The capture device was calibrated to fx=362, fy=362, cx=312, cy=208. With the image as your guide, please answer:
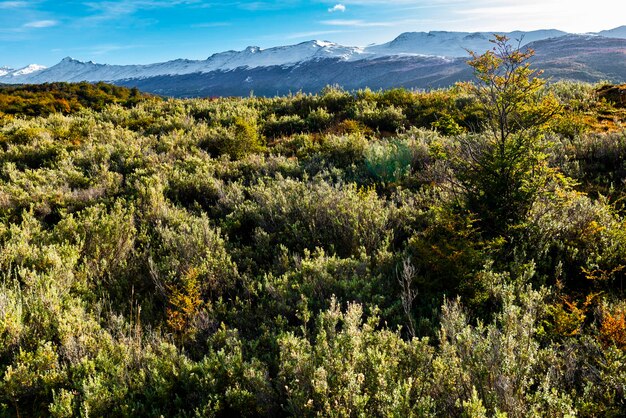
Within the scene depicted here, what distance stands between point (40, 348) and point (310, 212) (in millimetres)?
3577

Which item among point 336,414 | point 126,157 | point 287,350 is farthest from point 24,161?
point 336,414

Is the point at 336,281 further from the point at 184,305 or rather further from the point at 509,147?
the point at 509,147

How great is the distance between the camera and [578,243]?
167 inches

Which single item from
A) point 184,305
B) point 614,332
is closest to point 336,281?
point 184,305

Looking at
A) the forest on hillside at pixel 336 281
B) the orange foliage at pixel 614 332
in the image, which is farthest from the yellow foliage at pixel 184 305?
the orange foliage at pixel 614 332

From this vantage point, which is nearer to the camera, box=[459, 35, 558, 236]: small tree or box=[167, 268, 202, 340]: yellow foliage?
box=[167, 268, 202, 340]: yellow foliage

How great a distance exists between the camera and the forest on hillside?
257 centimetres

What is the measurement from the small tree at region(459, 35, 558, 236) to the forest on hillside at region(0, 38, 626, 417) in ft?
0.08

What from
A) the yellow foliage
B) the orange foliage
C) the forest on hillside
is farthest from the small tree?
the yellow foliage

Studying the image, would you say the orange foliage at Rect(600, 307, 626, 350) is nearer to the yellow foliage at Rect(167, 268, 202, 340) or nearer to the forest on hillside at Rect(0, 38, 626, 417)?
the forest on hillside at Rect(0, 38, 626, 417)

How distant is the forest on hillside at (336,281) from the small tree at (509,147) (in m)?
0.03

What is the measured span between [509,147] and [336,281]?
8.81 feet

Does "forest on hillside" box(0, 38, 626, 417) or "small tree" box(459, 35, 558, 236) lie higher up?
"small tree" box(459, 35, 558, 236)

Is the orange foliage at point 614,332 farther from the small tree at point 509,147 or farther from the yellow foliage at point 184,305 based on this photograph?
the yellow foliage at point 184,305
